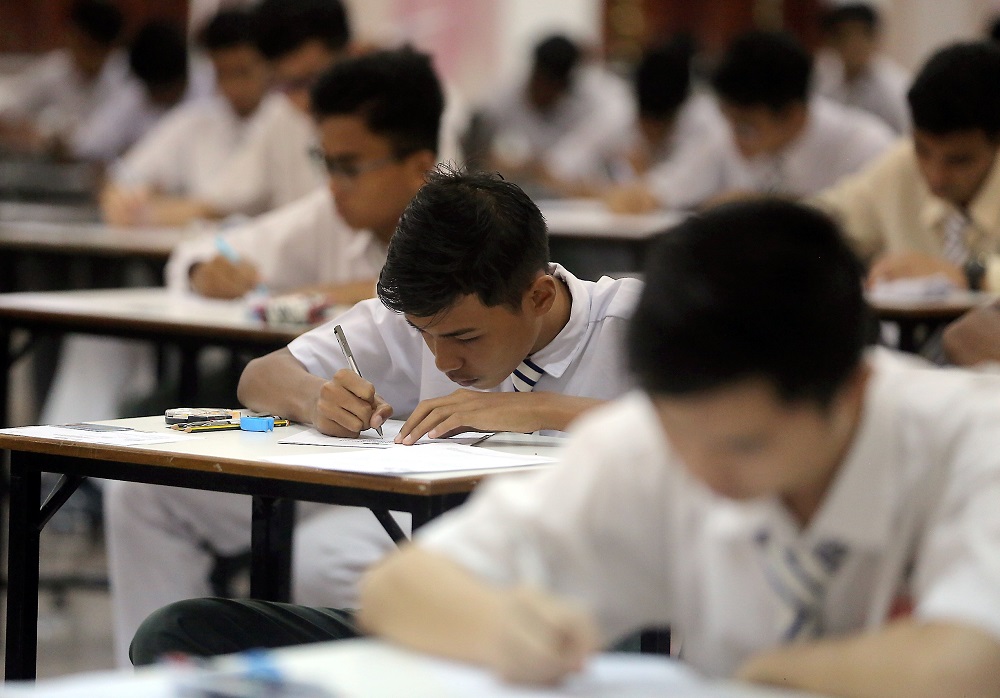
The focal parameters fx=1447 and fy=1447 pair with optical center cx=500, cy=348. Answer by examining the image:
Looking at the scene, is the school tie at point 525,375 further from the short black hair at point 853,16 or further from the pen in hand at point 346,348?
the short black hair at point 853,16

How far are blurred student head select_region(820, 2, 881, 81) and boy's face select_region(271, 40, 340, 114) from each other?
4.04 meters

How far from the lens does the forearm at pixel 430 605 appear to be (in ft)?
3.53

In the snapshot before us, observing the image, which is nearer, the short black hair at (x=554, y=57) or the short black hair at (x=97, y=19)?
the short black hair at (x=97, y=19)

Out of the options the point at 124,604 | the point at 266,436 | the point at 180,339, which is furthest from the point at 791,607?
the point at 180,339

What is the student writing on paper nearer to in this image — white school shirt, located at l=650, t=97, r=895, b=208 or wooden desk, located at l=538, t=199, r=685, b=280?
wooden desk, located at l=538, t=199, r=685, b=280

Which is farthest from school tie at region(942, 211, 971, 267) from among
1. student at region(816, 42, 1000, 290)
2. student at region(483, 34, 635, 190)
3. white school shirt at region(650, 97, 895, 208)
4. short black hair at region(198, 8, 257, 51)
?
student at region(483, 34, 635, 190)

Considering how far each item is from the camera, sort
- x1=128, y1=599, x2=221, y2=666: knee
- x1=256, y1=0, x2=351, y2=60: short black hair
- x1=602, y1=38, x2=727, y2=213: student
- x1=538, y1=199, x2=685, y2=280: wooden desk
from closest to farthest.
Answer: x1=128, y1=599, x2=221, y2=666: knee → x1=256, y1=0, x2=351, y2=60: short black hair → x1=538, y1=199, x2=685, y2=280: wooden desk → x1=602, y1=38, x2=727, y2=213: student

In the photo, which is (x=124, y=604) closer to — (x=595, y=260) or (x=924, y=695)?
(x=924, y=695)

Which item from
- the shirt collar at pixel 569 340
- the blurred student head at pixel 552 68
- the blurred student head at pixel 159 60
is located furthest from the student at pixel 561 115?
the shirt collar at pixel 569 340

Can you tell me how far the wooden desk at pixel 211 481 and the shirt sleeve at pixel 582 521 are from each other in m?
0.45

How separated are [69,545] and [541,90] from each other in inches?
182

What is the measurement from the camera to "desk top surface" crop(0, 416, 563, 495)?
1643 mm

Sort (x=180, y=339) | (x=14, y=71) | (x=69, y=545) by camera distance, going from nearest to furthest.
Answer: (x=180, y=339) < (x=69, y=545) < (x=14, y=71)

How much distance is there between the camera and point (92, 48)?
7.65 metres
